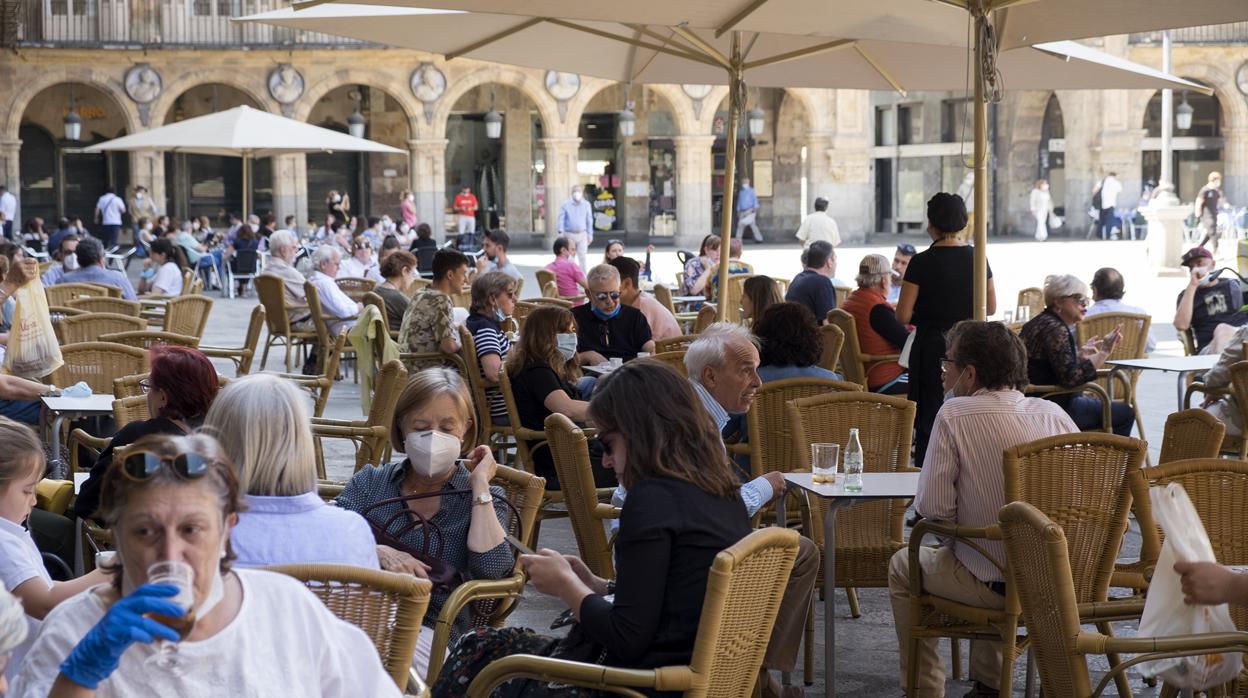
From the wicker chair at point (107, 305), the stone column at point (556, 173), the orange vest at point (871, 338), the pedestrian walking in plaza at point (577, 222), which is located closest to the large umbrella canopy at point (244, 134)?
the pedestrian walking in plaza at point (577, 222)

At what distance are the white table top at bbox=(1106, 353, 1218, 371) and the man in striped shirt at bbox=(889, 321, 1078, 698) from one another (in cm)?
340

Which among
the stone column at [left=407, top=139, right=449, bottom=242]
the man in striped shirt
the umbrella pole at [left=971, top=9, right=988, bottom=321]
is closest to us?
the man in striped shirt

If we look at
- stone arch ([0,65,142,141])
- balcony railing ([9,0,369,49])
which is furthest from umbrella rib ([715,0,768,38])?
stone arch ([0,65,142,141])

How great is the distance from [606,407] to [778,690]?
3.64ft

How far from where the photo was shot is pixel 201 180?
32500 millimetres

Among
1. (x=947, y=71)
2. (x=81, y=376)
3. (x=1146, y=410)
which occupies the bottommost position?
(x=1146, y=410)

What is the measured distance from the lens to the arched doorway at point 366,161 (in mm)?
33312

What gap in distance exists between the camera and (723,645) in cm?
285

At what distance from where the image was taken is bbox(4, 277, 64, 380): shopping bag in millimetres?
6441

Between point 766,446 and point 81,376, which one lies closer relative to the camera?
point 766,446

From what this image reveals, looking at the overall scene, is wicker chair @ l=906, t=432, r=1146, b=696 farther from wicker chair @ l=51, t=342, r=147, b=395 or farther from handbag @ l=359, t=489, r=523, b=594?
wicker chair @ l=51, t=342, r=147, b=395

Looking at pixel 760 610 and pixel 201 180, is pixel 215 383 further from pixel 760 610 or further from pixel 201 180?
pixel 201 180

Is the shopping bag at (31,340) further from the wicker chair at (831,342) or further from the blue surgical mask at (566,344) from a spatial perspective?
the wicker chair at (831,342)

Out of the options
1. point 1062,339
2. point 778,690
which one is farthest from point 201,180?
point 778,690
